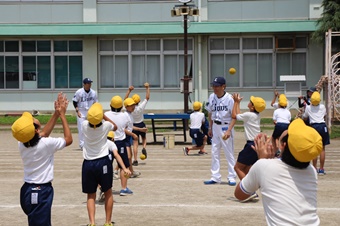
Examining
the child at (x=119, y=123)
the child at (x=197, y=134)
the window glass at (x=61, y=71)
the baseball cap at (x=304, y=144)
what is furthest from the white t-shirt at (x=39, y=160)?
the window glass at (x=61, y=71)

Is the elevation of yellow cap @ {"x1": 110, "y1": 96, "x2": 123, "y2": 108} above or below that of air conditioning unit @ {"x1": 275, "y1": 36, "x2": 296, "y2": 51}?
below

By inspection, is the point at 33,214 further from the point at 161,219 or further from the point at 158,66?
the point at 158,66

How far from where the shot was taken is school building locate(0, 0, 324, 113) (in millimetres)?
34594

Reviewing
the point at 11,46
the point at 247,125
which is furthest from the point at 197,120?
the point at 11,46

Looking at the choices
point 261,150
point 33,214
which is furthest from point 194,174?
point 261,150

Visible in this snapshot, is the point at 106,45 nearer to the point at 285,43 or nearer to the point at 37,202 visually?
the point at 285,43

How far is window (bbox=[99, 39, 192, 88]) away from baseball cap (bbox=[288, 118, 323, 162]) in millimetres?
31034

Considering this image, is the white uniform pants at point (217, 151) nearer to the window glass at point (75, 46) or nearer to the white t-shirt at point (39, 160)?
the white t-shirt at point (39, 160)

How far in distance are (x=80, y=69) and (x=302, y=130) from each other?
32.0 metres

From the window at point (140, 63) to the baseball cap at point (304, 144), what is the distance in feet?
102

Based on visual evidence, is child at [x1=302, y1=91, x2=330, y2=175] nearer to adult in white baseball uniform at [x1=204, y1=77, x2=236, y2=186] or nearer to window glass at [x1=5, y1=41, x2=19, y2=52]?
adult in white baseball uniform at [x1=204, y1=77, x2=236, y2=186]

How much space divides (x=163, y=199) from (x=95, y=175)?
92.4 inches

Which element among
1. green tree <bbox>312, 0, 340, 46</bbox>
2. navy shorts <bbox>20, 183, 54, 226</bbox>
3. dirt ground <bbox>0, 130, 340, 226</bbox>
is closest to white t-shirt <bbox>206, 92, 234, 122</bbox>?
dirt ground <bbox>0, 130, 340, 226</bbox>

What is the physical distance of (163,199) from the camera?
1101cm
